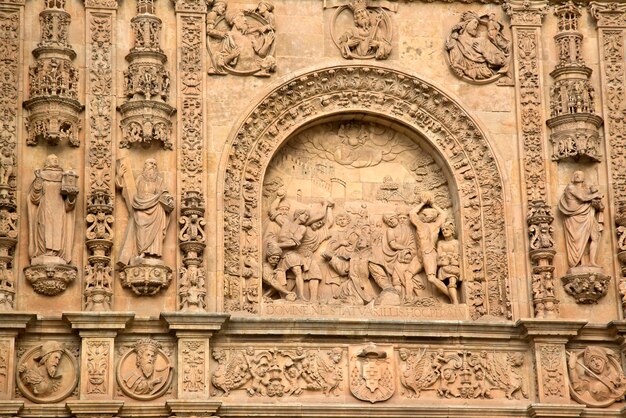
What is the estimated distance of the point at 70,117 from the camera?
19.7m

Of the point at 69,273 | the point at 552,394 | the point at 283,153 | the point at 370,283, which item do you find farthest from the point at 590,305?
the point at 69,273

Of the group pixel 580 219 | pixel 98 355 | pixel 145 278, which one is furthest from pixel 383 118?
pixel 98 355

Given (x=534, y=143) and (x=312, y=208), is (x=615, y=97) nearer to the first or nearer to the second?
(x=534, y=143)

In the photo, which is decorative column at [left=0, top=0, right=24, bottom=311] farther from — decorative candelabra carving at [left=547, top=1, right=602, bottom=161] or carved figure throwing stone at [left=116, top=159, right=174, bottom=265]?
decorative candelabra carving at [left=547, top=1, right=602, bottom=161]

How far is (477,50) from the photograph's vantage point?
20.9 metres

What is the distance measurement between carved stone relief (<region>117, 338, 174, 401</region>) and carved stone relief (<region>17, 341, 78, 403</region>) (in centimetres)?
56

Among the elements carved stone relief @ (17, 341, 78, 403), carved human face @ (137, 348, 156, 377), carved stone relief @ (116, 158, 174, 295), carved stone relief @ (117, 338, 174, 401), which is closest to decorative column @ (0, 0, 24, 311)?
carved stone relief @ (17, 341, 78, 403)

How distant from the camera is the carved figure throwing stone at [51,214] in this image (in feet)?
62.7

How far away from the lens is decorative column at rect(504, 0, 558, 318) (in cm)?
1995

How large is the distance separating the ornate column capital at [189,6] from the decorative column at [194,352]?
151 inches

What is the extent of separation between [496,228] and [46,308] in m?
5.48

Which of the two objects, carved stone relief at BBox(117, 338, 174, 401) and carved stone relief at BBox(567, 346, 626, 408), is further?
carved stone relief at BBox(567, 346, 626, 408)

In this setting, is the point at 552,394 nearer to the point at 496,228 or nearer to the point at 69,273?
the point at 496,228

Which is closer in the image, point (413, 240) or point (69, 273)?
point (69, 273)
